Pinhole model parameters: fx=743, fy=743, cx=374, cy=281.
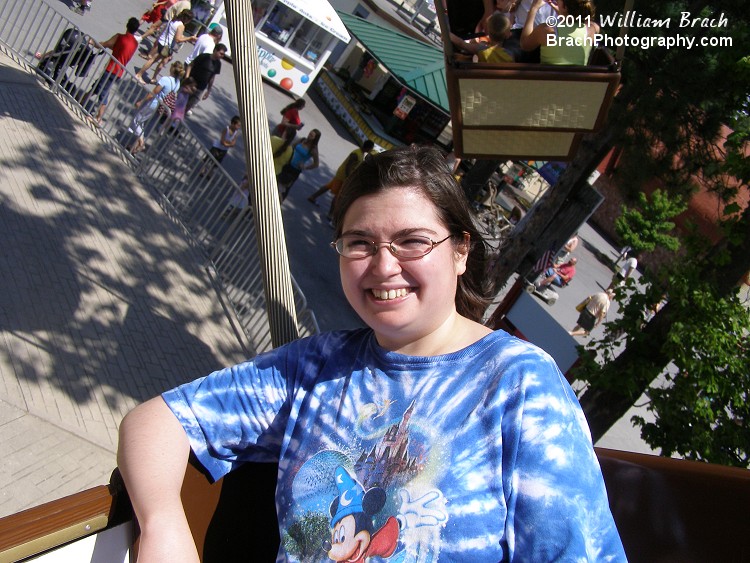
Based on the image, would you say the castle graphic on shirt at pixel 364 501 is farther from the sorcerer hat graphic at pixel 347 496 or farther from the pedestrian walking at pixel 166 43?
the pedestrian walking at pixel 166 43

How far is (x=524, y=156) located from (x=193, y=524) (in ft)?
6.14

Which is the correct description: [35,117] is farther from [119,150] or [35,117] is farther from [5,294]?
[5,294]

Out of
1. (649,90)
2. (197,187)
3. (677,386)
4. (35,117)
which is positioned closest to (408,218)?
(677,386)

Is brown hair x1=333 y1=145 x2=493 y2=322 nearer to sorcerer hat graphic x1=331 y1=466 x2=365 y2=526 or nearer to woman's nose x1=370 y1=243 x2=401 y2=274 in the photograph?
woman's nose x1=370 y1=243 x2=401 y2=274

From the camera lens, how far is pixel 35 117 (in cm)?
1031

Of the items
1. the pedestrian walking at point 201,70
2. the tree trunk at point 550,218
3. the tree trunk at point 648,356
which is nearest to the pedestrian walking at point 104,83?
the pedestrian walking at point 201,70

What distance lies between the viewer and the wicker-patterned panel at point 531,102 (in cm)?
258

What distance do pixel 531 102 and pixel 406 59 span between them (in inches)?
682

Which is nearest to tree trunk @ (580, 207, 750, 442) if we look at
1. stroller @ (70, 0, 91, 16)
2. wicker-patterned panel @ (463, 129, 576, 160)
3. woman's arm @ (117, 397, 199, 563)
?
wicker-patterned panel @ (463, 129, 576, 160)

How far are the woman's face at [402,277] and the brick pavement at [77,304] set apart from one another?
12.2 feet

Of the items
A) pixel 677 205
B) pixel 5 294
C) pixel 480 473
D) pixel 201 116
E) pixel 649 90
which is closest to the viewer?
pixel 480 473

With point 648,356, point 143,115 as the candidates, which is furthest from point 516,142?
point 143,115

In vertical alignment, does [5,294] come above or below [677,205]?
below

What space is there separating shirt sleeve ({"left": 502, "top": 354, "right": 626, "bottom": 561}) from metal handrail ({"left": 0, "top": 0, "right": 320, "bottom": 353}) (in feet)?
19.0
